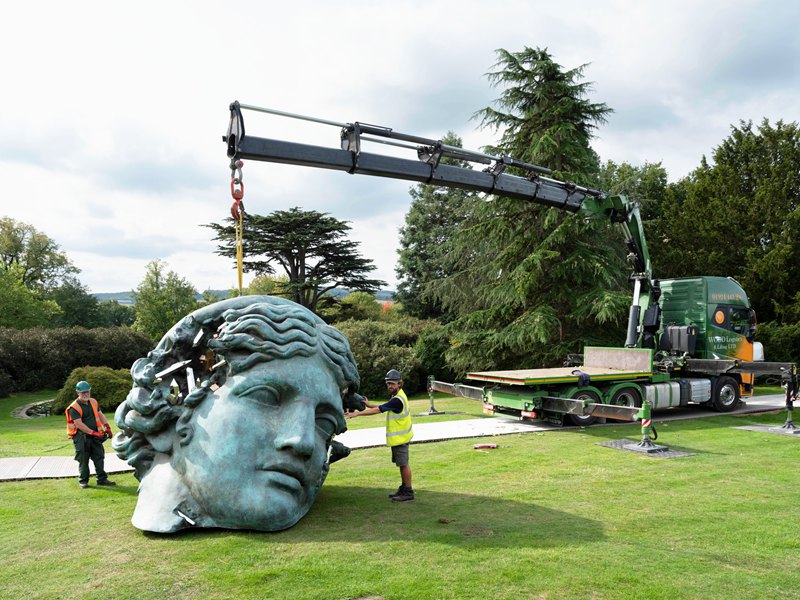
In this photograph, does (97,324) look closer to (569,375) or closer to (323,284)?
(323,284)

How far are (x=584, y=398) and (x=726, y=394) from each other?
5302 mm

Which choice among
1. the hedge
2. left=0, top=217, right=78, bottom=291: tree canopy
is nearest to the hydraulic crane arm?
→ the hedge

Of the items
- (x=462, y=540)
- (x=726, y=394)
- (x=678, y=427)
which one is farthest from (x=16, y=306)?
(x=462, y=540)

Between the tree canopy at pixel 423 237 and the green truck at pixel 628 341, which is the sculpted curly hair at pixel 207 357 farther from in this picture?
the tree canopy at pixel 423 237

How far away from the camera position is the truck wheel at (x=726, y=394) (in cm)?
1543

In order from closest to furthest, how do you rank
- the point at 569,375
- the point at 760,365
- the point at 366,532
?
1. the point at 366,532
2. the point at 569,375
3. the point at 760,365

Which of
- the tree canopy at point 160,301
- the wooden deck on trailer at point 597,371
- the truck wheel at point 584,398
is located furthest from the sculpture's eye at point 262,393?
the tree canopy at point 160,301

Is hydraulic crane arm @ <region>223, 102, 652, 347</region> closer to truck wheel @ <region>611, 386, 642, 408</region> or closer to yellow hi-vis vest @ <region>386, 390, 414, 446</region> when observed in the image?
truck wheel @ <region>611, 386, 642, 408</region>

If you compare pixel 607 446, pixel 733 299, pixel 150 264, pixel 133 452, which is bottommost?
pixel 607 446

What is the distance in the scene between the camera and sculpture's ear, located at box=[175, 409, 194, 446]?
247 inches

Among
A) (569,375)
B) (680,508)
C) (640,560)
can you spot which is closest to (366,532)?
(640,560)

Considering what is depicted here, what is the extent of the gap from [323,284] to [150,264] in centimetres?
2629

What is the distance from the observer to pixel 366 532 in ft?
20.0

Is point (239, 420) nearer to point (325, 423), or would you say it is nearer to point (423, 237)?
point (325, 423)
